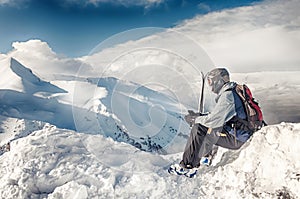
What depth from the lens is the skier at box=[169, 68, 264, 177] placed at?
256 inches

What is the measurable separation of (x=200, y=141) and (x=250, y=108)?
A: 1.36 metres

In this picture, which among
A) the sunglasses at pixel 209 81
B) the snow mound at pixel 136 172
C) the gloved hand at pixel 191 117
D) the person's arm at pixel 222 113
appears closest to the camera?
the snow mound at pixel 136 172

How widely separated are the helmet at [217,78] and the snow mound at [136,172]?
1.42 meters

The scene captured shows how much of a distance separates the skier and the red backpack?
11cm

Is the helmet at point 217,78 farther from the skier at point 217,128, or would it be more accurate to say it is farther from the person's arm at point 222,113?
the person's arm at point 222,113

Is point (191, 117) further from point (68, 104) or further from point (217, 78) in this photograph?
point (68, 104)

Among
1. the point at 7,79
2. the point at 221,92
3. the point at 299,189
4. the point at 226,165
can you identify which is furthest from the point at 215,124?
the point at 7,79

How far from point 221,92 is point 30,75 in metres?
157

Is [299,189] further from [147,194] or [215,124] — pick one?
[147,194]

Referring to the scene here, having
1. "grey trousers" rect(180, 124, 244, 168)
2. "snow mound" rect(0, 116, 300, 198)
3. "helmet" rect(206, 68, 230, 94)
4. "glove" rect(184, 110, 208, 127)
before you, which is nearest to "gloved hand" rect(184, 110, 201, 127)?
"glove" rect(184, 110, 208, 127)

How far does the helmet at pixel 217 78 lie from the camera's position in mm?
7086

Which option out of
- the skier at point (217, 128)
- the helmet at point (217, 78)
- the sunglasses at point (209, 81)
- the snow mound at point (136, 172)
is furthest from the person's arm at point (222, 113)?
the snow mound at point (136, 172)

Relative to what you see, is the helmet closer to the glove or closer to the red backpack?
the red backpack

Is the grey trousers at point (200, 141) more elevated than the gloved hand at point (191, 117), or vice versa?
the gloved hand at point (191, 117)
